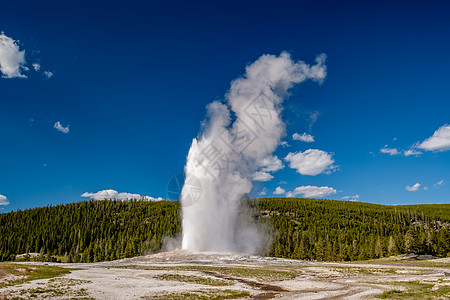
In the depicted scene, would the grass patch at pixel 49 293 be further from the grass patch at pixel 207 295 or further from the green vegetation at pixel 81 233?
the green vegetation at pixel 81 233

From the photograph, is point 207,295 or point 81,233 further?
point 81,233

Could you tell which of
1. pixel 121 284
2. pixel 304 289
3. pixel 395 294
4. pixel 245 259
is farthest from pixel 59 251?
pixel 395 294

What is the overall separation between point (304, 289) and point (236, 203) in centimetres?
5703

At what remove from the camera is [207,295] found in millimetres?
25250

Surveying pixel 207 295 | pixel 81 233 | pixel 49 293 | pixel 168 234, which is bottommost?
pixel 207 295

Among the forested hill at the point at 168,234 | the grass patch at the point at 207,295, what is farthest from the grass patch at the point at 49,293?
the forested hill at the point at 168,234

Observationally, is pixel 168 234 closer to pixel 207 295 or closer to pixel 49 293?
pixel 49 293

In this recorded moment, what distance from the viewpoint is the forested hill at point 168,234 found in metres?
93.1

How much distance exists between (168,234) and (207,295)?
105 metres

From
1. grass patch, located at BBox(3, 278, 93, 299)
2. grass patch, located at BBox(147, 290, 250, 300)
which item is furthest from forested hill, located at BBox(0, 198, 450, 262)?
grass patch, located at BBox(3, 278, 93, 299)

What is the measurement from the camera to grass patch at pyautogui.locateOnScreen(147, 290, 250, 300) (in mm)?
23594

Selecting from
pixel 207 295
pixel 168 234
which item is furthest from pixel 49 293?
pixel 168 234

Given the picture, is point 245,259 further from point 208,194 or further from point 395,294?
point 395,294

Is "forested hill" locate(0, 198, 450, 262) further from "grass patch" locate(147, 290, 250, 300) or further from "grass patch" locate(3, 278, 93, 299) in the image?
"grass patch" locate(3, 278, 93, 299)
